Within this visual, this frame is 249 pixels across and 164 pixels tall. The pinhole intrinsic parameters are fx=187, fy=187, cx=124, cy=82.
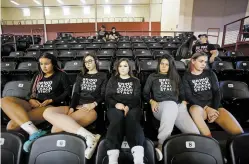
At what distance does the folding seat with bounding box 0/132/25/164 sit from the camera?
1.31 m

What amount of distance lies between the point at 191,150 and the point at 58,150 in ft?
3.00

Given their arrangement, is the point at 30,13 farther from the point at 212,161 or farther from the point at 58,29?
the point at 212,161

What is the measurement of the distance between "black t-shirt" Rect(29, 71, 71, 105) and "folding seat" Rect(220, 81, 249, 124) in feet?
5.80

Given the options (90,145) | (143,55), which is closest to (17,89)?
(90,145)

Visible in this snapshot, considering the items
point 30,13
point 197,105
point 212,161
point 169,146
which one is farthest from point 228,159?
point 30,13

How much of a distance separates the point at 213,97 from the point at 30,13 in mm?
19406

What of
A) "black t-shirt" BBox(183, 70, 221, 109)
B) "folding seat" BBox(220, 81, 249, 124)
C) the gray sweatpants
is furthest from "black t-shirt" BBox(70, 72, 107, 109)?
"folding seat" BBox(220, 81, 249, 124)

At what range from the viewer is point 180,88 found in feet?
6.46

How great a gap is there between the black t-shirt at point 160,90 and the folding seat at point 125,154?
66cm

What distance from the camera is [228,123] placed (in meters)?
1.70

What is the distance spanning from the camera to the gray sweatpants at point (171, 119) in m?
1.63

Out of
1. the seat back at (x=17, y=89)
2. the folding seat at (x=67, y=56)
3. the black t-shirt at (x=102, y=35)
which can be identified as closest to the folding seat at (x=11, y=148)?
the seat back at (x=17, y=89)

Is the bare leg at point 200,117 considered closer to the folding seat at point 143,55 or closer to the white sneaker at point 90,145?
the white sneaker at point 90,145

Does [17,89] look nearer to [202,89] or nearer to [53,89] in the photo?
[53,89]
